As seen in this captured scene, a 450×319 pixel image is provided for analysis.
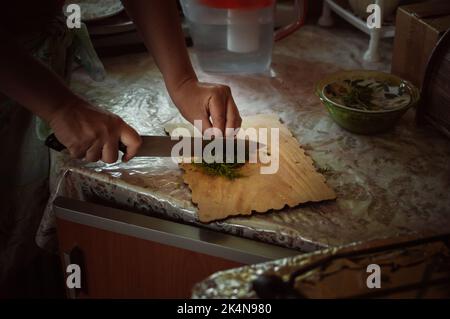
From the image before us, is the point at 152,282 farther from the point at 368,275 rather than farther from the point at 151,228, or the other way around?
the point at 368,275

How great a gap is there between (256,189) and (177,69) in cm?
29

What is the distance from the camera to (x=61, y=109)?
814mm

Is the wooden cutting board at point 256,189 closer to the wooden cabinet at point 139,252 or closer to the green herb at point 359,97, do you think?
the wooden cabinet at point 139,252

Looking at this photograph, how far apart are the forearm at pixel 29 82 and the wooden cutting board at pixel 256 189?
9.3 inches

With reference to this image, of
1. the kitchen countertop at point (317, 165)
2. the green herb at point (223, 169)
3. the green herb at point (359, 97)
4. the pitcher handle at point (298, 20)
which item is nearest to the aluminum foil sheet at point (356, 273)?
the kitchen countertop at point (317, 165)

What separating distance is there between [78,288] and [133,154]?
0.29 meters

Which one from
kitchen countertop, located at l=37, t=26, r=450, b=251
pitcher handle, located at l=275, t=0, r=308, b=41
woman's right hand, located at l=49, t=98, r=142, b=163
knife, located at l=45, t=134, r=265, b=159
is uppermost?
pitcher handle, located at l=275, t=0, r=308, b=41

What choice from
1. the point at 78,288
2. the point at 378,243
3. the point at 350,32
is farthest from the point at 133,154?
the point at 350,32

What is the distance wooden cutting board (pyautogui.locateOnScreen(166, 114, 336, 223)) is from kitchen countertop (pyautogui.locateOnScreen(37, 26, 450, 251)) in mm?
14

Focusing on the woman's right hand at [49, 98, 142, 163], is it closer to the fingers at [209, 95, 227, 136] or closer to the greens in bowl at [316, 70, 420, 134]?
the fingers at [209, 95, 227, 136]

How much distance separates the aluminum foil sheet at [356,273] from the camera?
21.0 inches

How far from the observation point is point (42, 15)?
3.23 feet

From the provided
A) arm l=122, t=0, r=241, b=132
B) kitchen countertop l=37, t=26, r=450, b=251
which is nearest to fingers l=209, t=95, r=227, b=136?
arm l=122, t=0, r=241, b=132

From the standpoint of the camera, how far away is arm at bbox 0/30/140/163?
0.77 meters
